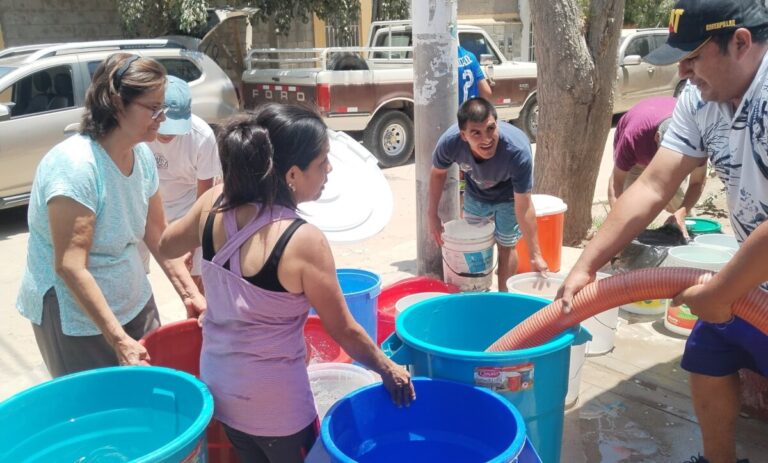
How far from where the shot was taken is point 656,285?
2078mm

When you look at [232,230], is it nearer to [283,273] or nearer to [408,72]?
[283,273]

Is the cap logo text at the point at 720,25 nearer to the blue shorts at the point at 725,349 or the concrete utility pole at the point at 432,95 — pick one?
the blue shorts at the point at 725,349

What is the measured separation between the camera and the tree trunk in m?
5.17

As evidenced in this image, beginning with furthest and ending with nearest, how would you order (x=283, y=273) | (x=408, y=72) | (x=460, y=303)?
(x=408, y=72) < (x=460, y=303) < (x=283, y=273)

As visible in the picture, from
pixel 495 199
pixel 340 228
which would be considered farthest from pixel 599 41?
pixel 340 228

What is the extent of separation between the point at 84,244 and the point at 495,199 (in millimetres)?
2707

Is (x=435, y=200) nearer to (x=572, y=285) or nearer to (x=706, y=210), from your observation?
(x=572, y=285)

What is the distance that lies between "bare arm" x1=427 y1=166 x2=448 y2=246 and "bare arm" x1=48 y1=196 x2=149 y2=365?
96.6 inches

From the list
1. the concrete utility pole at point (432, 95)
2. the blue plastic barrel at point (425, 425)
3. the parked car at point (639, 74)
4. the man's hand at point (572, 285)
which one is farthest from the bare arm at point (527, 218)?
the parked car at point (639, 74)

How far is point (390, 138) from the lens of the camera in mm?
9445

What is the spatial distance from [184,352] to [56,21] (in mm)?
11925

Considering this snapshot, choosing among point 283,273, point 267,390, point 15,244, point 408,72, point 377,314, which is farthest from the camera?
point 408,72

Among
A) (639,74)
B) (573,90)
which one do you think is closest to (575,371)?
(573,90)

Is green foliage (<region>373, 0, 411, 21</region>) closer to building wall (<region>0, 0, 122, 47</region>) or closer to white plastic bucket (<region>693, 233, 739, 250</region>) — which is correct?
building wall (<region>0, 0, 122, 47</region>)
